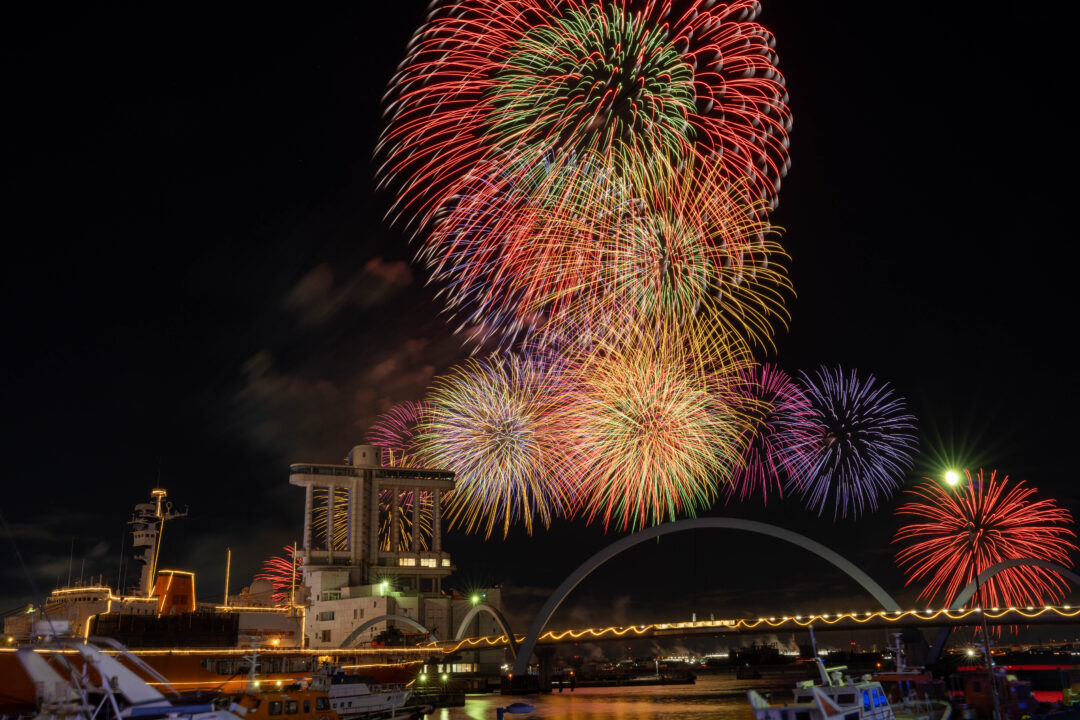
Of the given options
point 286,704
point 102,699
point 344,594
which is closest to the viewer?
point 102,699

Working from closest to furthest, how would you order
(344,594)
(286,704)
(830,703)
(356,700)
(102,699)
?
(102,699)
(830,703)
(286,704)
(356,700)
(344,594)

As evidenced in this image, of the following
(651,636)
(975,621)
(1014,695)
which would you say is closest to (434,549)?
(651,636)

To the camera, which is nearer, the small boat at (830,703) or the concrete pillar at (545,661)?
the small boat at (830,703)

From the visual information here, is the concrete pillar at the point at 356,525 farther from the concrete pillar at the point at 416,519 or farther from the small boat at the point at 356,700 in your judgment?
the small boat at the point at 356,700

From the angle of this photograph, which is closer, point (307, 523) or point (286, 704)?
point (286, 704)

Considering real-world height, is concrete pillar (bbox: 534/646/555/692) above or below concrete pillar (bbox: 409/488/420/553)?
below

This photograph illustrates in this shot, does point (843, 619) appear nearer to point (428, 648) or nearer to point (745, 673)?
point (428, 648)

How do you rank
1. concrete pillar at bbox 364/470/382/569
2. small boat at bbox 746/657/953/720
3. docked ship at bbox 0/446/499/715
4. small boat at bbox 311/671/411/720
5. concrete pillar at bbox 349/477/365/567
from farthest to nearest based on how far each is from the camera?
concrete pillar at bbox 364/470/382/569, concrete pillar at bbox 349/477/365/567, docked ship at bbox 0/446/499/715, small boat at bbox 311/671/411/720, small boat at bbox 746/657/953/720

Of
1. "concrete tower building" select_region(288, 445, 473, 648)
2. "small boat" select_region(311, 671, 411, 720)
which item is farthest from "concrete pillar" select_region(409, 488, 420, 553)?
"small boat" select_region(311, 671, 411, 720)

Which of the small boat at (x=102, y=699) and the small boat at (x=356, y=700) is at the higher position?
the small boat at (x=102, y=699)

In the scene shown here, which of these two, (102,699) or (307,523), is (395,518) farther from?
(102,699)

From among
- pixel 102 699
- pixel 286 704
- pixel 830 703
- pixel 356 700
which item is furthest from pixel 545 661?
pixel 102 699

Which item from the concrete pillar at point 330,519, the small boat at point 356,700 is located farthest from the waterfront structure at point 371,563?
the small boat at point 356,700

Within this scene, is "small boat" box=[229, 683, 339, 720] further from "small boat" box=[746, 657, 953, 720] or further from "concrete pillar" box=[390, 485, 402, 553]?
"concrete pillar" box=[390, 485, 402, 553]
